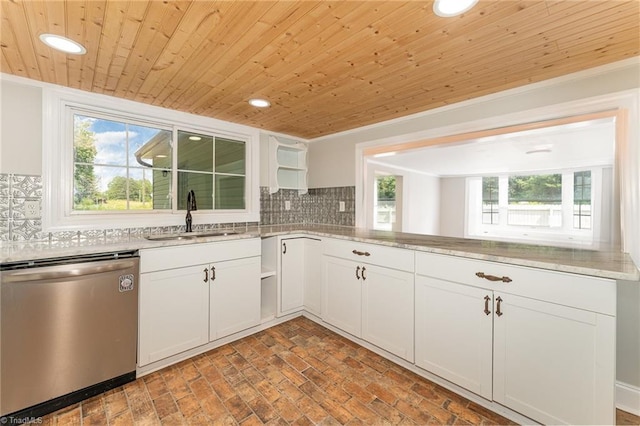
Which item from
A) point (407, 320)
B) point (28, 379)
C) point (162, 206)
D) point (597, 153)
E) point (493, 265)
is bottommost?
→ point (28, 379)

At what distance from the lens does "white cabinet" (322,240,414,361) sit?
6.50 feet

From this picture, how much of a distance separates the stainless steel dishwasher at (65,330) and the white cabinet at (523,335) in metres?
2.11

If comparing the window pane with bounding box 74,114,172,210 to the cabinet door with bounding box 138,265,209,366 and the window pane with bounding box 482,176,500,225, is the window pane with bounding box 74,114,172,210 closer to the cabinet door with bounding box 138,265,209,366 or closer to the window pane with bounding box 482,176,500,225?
the cabinet door with bounding box 138,265,209,366

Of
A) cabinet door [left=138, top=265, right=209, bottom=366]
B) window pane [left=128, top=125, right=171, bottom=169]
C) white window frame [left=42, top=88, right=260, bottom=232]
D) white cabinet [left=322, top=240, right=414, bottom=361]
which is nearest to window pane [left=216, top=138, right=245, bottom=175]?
white window frame [left=42, top=88, right=260, bottom=232]

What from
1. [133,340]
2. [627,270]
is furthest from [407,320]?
[133,340]

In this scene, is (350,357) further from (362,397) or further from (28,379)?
(28,379)

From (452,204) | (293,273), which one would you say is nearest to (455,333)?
(293,273)

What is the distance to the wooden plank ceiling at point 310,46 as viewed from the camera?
1183 mm

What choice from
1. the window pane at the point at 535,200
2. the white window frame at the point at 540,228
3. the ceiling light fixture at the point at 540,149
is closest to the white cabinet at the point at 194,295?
the white window frame at the point at 540,228

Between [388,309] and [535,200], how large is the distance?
4.16 meters

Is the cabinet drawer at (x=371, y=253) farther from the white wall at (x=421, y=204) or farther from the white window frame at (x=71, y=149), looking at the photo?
the white wall at (x=421, y=204)

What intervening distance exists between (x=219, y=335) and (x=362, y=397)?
1306mm

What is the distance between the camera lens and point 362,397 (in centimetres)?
168

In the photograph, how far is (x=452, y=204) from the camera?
6.29 metres
